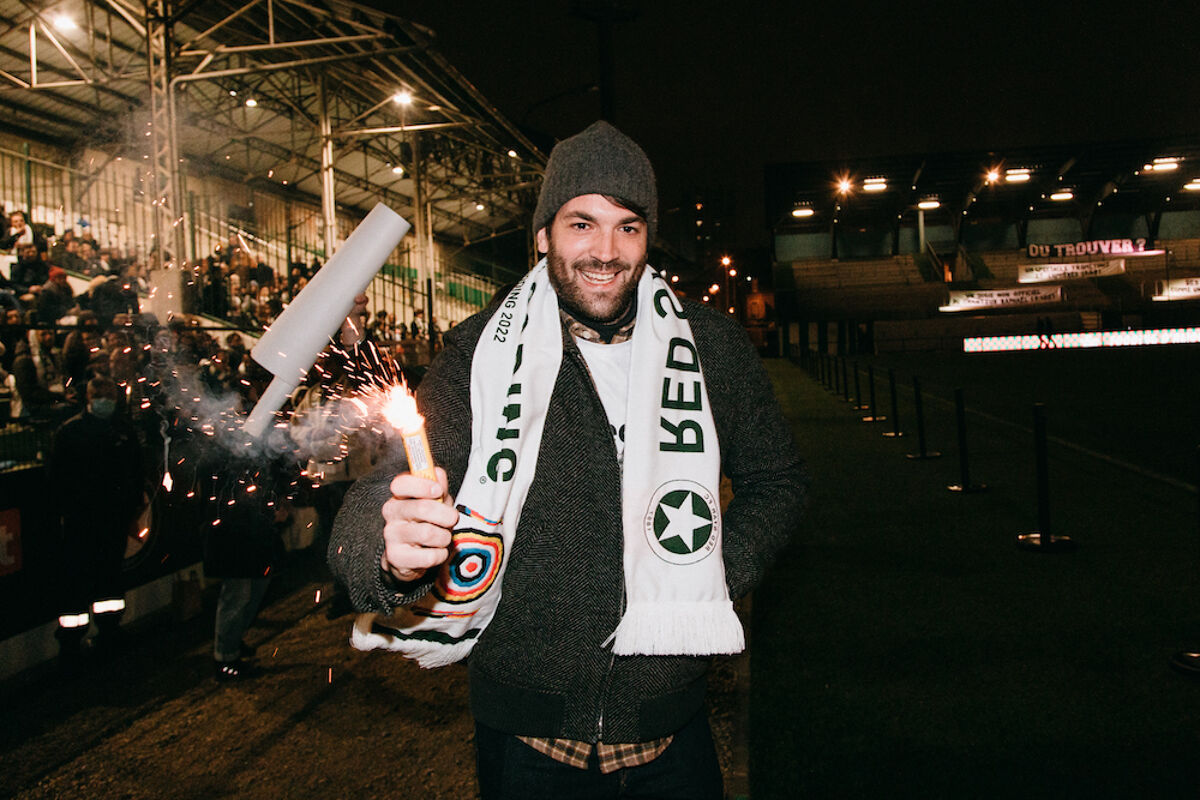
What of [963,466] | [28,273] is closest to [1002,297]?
[963,466]

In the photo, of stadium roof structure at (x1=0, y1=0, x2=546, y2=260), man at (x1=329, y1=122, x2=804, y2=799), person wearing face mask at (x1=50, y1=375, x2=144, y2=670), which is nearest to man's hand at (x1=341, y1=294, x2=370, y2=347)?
man at (x1=329, y1=122, x2=804, y2=799)

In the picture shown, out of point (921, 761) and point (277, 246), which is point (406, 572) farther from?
point (277, 246)

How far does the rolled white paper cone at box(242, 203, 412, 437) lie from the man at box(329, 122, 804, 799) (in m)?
0.27

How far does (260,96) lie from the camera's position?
67.4ft

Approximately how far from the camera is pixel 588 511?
6.34 ft

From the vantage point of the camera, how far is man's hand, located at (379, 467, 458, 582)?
1.43 m

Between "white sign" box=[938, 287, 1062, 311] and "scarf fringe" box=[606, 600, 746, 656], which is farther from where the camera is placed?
"white sign" box=[938, 287, 1062, 311]

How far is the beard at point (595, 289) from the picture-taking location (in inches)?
83.0

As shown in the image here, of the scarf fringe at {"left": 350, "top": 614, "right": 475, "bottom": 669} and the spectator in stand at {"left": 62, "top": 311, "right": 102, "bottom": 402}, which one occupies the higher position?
the spectator in stand at {"left": 62, "top": 311, "right": 102, "bottom": 402}

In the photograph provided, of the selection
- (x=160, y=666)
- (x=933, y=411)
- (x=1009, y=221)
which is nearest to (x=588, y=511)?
(x=160, y=666)

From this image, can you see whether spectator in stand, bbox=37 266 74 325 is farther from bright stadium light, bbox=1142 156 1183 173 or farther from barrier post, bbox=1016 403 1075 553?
bright stadium light, bbox=1142 156 1183 173

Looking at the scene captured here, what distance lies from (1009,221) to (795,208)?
15.1 metres

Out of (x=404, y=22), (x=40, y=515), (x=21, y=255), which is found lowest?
(x=40, y=515)

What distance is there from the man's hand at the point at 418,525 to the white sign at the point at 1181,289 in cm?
4961
